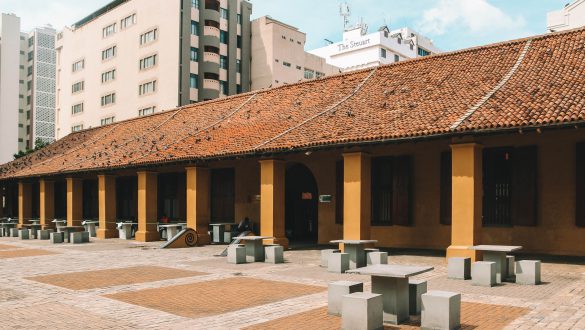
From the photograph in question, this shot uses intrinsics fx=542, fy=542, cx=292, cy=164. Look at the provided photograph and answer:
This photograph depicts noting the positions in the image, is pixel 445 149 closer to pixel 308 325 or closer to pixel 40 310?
pixel 308 325

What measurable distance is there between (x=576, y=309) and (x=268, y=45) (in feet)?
187

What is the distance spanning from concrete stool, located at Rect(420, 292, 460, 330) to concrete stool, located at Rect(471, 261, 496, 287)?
3747 mm

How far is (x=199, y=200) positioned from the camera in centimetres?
2139

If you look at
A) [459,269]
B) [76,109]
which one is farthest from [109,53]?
[459,269]

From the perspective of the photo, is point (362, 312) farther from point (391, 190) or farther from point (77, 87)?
point (77, 87)

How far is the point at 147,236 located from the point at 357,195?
11.2 m

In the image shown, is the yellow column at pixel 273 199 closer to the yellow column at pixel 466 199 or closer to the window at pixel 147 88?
the yellow column at pixel 466 199

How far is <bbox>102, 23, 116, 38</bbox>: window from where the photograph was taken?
200ft

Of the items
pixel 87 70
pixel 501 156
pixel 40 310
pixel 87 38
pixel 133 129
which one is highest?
pixel 87 38

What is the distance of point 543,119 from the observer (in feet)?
42.3

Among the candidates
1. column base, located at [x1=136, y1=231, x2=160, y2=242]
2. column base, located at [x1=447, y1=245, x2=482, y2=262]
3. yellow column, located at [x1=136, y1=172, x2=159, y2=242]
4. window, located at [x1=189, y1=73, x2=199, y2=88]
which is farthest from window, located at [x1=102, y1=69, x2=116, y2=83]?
column base, located at [x1=447, y1=245, x2=482, y2=262]

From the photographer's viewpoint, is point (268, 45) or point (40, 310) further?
point (268, 45)

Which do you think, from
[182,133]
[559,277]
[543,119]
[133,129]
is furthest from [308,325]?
[133,129]

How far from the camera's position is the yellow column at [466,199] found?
14.1 meters
